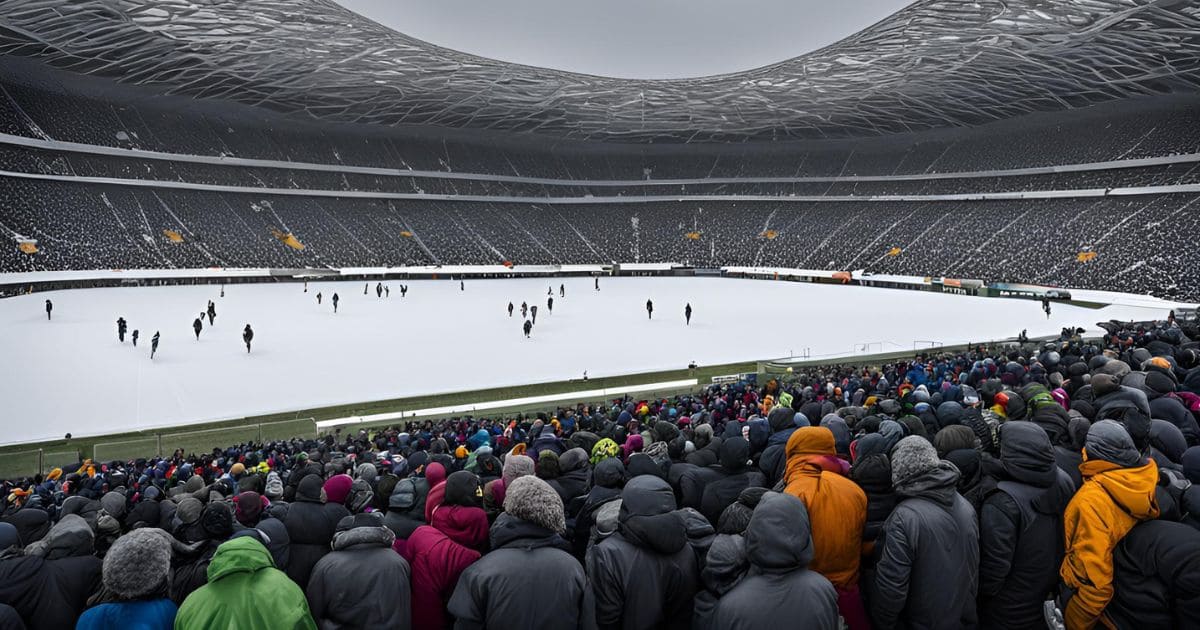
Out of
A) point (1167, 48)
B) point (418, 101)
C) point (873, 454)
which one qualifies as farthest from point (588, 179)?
point (873, 454)

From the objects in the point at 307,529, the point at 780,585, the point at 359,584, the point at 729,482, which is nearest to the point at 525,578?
the point at 359,584

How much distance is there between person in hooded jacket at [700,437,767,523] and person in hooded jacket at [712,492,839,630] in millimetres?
1290

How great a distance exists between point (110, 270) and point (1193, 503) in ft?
155

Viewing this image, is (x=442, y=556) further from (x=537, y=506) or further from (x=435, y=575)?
(x=537, y=506)

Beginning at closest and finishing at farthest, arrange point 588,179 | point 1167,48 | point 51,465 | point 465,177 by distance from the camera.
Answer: point 51,465, point 1167,48, point 465,177, point 588,179

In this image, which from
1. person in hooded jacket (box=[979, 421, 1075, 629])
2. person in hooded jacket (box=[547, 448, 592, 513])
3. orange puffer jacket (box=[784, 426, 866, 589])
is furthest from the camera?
person in hooded jacket (box=[547, 448, 592, 513])

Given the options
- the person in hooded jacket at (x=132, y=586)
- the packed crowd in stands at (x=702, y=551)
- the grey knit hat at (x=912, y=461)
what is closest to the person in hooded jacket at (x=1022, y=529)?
the packed crowd in stands at (x=702, y=551)

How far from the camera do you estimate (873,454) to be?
372 centimetres

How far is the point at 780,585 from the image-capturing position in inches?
111

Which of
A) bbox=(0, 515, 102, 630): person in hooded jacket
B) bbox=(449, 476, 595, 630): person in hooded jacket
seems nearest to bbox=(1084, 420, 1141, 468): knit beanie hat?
bbox=(449, 476, 595, 630): person in hooded jacket

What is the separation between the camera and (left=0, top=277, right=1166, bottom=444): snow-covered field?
1633 centimetres

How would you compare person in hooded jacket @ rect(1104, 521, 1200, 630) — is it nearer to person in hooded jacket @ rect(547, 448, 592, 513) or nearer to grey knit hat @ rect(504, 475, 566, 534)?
grey knit hat @ rect(504, 475, 566, 534)

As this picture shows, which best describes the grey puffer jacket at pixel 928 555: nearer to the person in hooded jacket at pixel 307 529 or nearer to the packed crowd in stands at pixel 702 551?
the packed crowd in stands at pixel 702 551

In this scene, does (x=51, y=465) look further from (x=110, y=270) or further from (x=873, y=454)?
(x=110, y=270)
